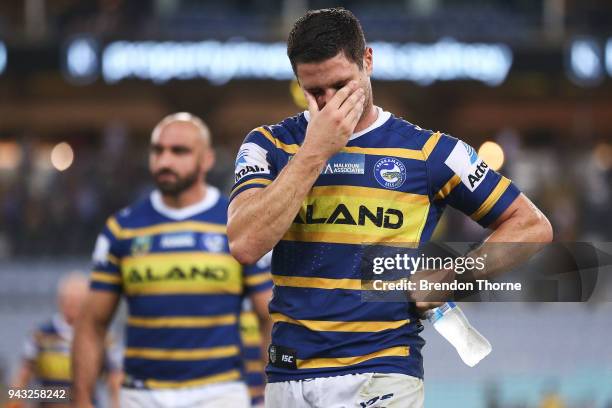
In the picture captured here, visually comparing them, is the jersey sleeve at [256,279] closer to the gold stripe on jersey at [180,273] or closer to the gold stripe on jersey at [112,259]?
the gold stripe on jersey at [180,273]

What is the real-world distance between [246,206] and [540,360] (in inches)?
388

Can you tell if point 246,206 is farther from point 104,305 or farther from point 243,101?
point 243,101

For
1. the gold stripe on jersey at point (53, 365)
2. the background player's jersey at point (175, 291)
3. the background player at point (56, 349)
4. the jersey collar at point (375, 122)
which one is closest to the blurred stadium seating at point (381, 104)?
the background player at point (56, 349)

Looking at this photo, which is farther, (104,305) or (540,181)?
(540,181)

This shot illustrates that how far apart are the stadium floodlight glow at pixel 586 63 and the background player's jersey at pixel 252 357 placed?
12.5 m

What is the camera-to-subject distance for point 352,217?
3.52 m

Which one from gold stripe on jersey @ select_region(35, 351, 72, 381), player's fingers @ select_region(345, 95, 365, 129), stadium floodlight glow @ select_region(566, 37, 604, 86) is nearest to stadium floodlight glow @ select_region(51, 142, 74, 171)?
stadium floodlight glow @ select_region(566, 37, 604, 86)

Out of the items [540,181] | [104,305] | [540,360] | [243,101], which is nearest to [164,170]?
[104,305]

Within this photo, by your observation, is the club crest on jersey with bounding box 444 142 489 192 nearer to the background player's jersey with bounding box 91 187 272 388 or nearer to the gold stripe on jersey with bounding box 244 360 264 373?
the background player's jersey with bounding box 91 187 272 388

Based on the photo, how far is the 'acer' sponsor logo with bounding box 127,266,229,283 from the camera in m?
5.70

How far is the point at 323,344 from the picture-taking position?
3486 millimetres

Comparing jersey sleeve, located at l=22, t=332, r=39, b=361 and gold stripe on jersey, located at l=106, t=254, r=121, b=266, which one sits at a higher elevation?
gold stripe on jersey, located at l=106, t=254, r=121, b=266

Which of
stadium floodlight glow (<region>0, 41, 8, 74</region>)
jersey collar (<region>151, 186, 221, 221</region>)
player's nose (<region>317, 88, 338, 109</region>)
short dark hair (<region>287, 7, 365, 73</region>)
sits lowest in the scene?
player's nose (<region>317, 88, 338, 109</region>)

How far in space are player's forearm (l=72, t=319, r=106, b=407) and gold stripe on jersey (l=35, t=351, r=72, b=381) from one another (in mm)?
3790
